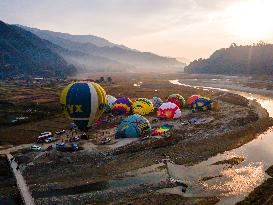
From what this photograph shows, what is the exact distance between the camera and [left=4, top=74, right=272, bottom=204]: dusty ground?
37.5 m

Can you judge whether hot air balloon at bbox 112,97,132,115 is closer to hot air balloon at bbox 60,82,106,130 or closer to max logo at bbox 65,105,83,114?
hot air balloon at bbox 60,82,106,130

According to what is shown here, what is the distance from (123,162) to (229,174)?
1313 centimetres

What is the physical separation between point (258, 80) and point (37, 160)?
515 ft

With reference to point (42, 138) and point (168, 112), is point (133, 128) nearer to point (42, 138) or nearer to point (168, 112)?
point (42, 138)

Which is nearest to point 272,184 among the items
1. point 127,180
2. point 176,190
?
point 176,190

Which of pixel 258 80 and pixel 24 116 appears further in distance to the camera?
pixel 258 80

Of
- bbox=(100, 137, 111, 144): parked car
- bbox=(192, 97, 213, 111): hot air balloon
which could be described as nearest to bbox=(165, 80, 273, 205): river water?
bbox=(100, 137, 111, 144): parked car

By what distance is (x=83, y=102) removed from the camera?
50.8 metres

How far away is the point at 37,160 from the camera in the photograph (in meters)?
48.4

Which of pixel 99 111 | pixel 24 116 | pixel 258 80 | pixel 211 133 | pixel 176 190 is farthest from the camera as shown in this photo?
pixel 258 80

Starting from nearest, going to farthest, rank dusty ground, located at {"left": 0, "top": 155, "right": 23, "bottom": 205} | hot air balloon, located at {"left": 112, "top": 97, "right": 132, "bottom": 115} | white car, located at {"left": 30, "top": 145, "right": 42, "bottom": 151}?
1. dusty ground, located at {"left": 0, "top": 155, "right": 23, "bottom": 205}
2. white car, located at {"left": 30, "top": 145, "right": 42, "bottom": 151}
3. hot air balloon, located at {"left": 112, "top": 97, "right": 132, "bottom": 115}

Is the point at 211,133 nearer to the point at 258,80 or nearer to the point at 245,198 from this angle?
the point at 245,198

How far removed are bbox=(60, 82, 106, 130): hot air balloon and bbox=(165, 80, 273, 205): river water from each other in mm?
13584

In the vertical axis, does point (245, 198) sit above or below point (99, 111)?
below
